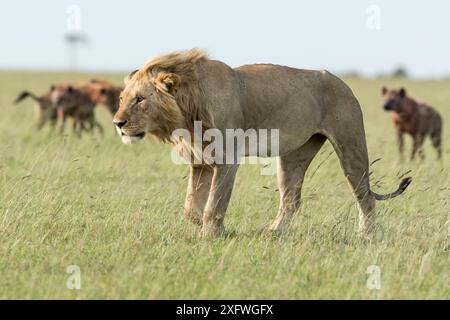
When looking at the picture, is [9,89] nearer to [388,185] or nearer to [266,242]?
[388,185]

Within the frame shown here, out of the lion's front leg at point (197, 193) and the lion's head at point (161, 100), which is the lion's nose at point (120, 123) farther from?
the lion's front leg at point (197, 193)

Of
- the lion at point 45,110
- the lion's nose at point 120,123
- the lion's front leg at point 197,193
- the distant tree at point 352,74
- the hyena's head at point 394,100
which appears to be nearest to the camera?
the lion's nose at point 120,123

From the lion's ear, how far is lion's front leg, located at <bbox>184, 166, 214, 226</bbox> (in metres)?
0.79

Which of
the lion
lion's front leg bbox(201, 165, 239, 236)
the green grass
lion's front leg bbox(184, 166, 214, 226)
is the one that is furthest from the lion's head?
the lion

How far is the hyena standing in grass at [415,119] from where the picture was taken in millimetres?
15523

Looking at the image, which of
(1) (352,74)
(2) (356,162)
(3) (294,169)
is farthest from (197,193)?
(1) (352,74)

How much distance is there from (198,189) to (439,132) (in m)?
9.61

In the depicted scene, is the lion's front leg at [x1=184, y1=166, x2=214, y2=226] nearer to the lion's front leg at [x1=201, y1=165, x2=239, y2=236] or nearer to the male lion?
the male lion

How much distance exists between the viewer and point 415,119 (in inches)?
624

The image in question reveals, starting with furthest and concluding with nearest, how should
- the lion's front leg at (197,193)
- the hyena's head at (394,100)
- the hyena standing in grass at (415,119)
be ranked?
the hyena's head at (394,100), the hyena standing in grass at (415,119), the lion's front leg at (197,193)

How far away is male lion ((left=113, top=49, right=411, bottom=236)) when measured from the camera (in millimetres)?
6395

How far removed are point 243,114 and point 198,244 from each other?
3.91 feet

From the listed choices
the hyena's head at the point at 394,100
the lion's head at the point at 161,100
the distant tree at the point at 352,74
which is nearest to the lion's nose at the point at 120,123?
the lion's head at the point at 161,100
